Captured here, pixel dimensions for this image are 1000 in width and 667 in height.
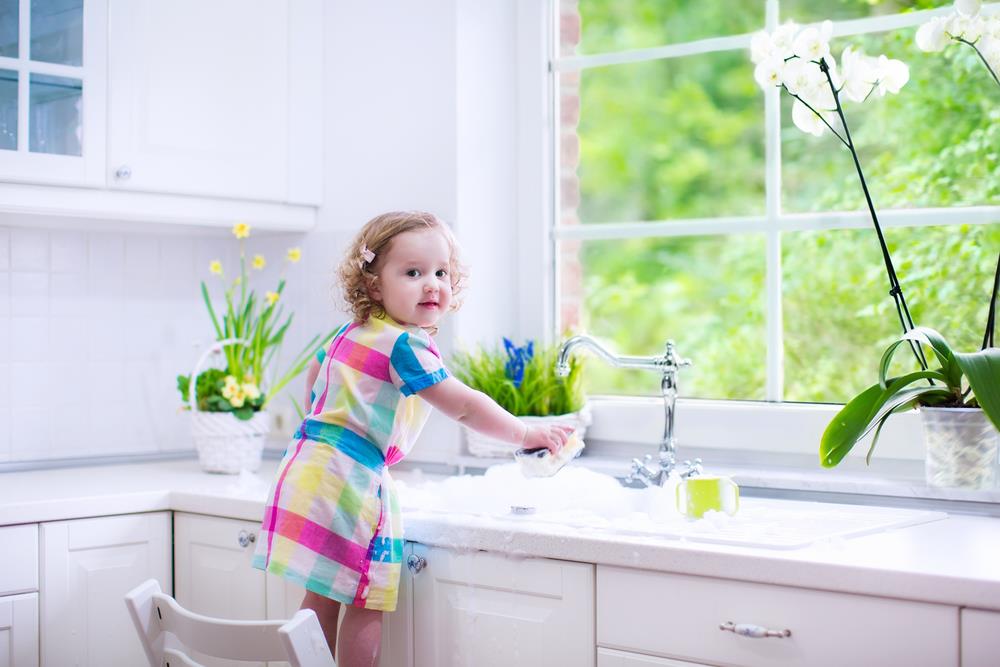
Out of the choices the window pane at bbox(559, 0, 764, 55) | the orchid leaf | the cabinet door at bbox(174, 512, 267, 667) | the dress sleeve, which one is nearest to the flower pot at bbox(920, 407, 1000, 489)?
the orchid leaf

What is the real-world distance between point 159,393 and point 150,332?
0.15 metres

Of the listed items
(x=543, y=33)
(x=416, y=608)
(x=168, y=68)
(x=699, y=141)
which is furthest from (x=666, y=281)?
(x=416, y=608)

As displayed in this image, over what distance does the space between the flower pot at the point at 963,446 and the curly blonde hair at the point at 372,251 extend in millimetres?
837

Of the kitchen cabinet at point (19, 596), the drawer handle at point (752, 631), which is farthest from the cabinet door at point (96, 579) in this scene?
the drawer handle at point (752, 631)

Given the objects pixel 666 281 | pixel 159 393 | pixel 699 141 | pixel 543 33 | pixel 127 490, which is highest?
pixel 699 141

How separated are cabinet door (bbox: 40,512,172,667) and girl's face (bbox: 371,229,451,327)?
699 mm

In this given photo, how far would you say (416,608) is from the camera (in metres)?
1.62

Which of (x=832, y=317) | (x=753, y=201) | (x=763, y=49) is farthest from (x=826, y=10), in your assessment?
(x=763, y=49)

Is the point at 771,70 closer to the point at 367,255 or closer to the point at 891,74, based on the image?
the point at 891,74

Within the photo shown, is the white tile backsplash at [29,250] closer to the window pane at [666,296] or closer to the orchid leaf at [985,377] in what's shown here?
the orchid leaf at [985,377]

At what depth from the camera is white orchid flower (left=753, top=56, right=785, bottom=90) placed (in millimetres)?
1780

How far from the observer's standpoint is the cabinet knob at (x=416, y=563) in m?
1.60

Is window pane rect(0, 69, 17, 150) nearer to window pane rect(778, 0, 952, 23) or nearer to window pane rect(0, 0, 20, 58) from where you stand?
window pane rect(0, 0, 20, 58)

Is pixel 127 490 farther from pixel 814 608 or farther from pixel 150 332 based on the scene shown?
pixel 814 608
